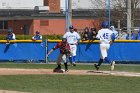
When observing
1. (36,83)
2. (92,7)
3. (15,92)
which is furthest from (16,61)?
(92,7)

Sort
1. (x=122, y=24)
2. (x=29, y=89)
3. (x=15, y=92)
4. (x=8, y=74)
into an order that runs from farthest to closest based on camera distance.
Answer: (x=122, y=24) → (x=8, y=74) → (x=29, y=89) → (x=15, y=92)

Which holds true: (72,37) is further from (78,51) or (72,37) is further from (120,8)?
(120,8)

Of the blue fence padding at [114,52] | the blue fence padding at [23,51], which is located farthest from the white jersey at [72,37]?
→ the blue fence padding at [23,51]

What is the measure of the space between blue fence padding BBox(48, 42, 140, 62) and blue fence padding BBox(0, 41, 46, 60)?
210 cm

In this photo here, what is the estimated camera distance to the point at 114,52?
25.6 meters

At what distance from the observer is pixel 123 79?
16516mm

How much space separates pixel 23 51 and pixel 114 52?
5.07 m

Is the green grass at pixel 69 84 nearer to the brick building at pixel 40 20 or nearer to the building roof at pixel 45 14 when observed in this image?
the building roof at pixel 45 14

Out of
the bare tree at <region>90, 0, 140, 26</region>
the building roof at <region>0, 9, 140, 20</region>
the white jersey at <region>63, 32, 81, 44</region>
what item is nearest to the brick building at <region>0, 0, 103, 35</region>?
the building roof at <region>0, 9, 140, 20</region>

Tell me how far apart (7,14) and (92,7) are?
9.67 m

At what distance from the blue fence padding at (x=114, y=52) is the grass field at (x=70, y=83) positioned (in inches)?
321

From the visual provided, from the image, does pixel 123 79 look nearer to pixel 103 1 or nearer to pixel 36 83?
pixel 36 83

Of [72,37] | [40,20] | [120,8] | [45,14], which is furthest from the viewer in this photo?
[45,14]

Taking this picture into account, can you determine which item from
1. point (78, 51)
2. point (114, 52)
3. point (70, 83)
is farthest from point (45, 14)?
point (70, 83)
